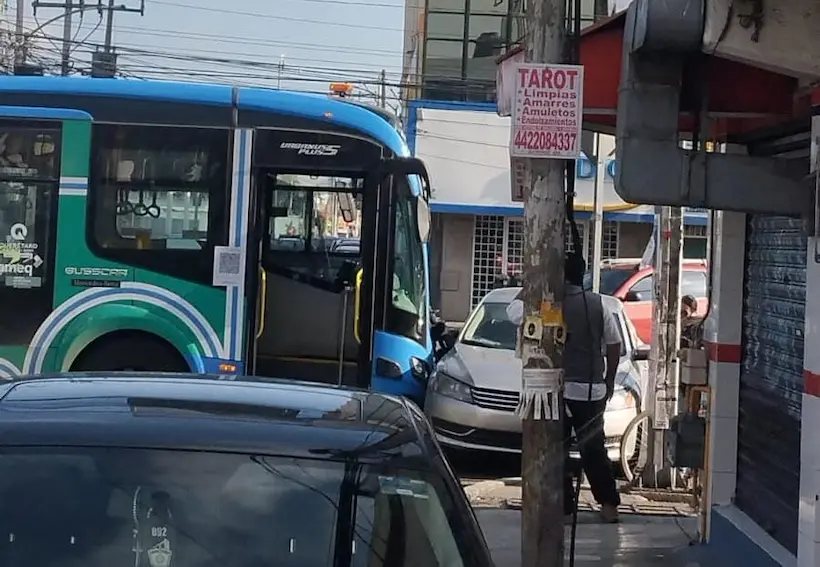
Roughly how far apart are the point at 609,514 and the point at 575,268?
75.9 inches

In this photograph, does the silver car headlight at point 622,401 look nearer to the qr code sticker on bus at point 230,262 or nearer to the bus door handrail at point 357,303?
the bus door handrail at point 357,303

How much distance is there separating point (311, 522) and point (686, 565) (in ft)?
15.5

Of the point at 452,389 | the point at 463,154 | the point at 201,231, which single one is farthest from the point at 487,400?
the point at 463,154

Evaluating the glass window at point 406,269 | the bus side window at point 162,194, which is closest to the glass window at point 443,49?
the glass window at point 406,269

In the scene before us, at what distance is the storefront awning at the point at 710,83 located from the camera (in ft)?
20.2

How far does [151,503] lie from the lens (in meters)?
3.06

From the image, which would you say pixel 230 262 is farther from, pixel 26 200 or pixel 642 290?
pixel 642 290

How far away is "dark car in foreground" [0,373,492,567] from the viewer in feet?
9.89

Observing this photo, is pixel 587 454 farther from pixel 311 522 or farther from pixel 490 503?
pixel 311 522

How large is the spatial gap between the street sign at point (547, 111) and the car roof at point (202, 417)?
6.90 ft

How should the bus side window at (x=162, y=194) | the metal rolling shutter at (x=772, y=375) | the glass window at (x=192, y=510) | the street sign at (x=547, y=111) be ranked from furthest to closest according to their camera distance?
the bus side window at (x=162, y=194) → the metal rolling shutter at (x=772, y=375) → the street sign at (x=547, y=111) → the glass window at (x=192, y=510)

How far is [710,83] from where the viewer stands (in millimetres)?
6207

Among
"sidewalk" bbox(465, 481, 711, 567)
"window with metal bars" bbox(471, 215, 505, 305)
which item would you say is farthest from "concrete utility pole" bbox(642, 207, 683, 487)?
"window with metal bars" bbox(471, 215, 505, 305)

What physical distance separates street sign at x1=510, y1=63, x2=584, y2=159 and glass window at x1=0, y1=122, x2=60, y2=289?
229 inches
